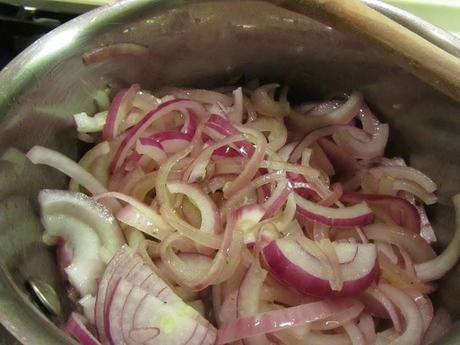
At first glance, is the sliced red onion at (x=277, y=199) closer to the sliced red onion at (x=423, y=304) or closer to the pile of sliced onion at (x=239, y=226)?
the pile of sliced onion at (x=239, y=226)

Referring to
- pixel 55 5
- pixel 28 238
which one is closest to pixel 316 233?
pixel 28 238

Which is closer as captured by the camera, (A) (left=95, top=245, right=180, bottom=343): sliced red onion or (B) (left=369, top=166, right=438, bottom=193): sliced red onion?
(A) (left=95, top=245, right=180, bottom=343): sliced red onion

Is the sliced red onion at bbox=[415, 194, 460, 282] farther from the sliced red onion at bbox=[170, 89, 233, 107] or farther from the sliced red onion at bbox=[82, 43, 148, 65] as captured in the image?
the sliced red onion at bbox=[82, 43, 148, 65]

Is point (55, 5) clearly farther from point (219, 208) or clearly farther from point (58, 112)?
point (219, 208)

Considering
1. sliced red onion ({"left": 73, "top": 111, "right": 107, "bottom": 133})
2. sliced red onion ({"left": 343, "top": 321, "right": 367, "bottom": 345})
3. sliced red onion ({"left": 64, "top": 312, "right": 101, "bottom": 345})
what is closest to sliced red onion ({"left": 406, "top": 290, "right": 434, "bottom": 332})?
sliced red onion ({"left": 343, "top": 321, "right": 367, "bottom": 345})

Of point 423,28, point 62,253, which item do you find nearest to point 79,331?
point 62,253

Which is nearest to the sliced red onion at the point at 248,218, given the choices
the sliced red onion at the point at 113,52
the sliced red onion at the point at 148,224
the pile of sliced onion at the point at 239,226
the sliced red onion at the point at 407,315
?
the pile of sliced onion at the point at 239,226

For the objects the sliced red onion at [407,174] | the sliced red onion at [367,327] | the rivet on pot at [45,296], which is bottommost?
the sliced red onion at [367,327]

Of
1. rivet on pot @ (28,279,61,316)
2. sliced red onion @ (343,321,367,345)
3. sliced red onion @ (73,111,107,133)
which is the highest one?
sliced red onion @ (73,111,107,133)

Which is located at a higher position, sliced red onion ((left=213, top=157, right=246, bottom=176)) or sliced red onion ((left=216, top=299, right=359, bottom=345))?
sliced red onion ((left=213, top=157, right=246, bottom=176))
